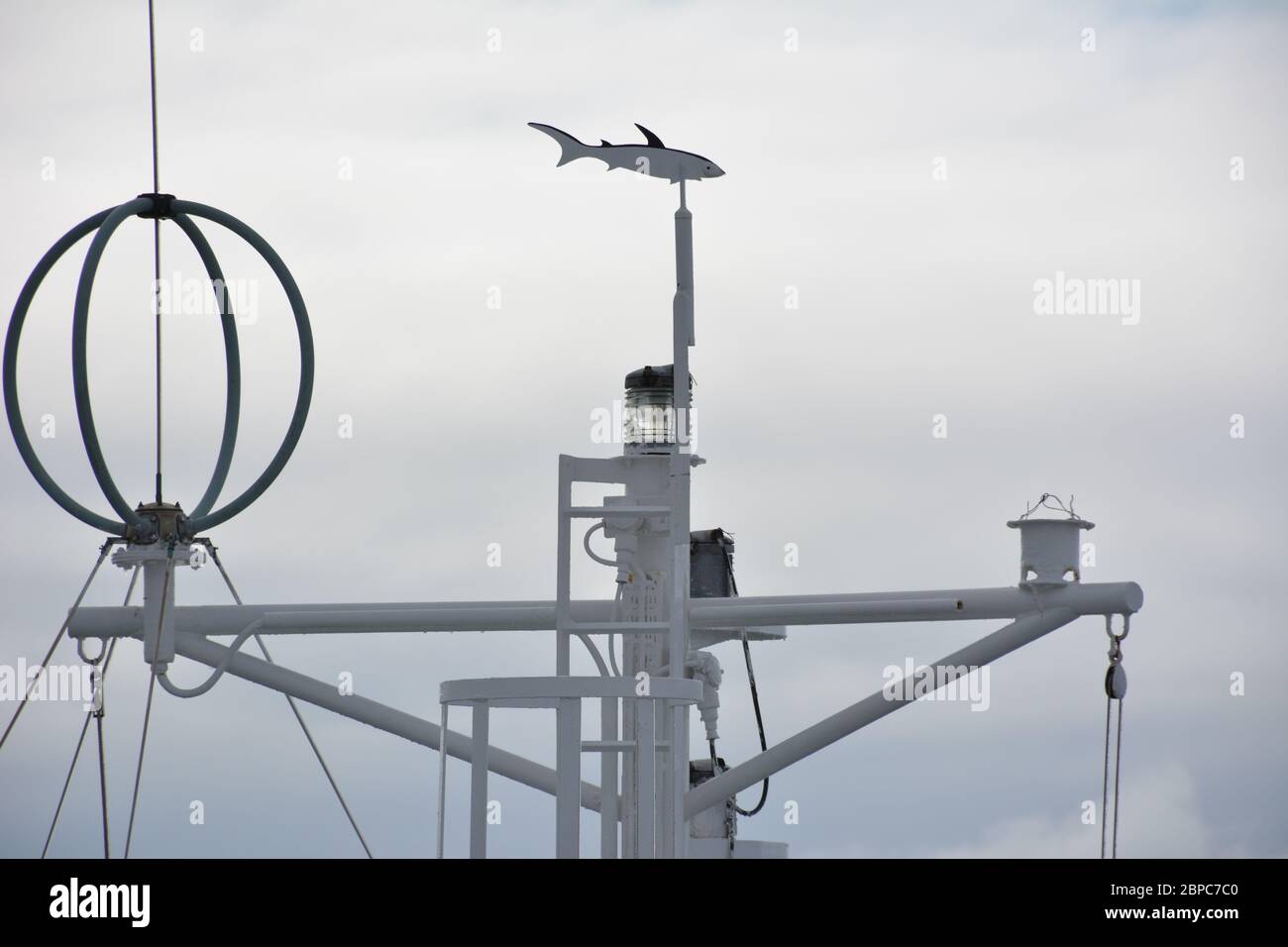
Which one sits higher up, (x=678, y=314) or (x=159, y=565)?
(x=678, y=314)

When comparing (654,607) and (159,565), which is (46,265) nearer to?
(159,565)

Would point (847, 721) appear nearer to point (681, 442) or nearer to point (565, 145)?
point (681, 442)

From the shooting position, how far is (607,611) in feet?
57.2

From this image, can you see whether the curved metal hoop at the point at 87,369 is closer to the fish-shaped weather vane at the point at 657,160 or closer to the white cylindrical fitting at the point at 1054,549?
the fish-shaped weather vane at the point at 657,160

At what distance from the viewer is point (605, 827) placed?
13.9 metres

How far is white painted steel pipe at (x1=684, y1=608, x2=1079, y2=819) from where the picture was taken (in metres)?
16.4

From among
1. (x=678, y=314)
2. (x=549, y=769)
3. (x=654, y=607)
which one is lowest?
(x=549, y=769)

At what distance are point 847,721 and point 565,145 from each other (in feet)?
15.8

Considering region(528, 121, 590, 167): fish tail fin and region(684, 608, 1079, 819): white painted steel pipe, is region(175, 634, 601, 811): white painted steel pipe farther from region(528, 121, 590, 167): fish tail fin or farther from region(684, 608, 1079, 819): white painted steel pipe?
region(528, 121, 590, 167): fish tail fin

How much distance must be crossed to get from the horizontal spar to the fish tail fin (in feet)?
11.4
